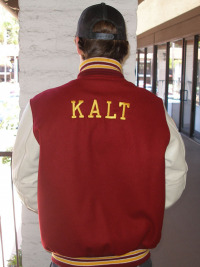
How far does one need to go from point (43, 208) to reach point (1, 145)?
6620 mm

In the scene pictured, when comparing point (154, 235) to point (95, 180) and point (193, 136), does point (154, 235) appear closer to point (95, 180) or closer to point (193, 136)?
point (95, 180)

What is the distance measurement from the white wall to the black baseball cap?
766 mm

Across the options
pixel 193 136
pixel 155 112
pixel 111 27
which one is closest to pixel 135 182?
pixel 155 112

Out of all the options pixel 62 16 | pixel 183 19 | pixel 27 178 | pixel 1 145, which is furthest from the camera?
pixel 183 19

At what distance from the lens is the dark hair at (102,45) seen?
117cm

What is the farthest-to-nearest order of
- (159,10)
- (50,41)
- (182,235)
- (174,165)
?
(159,10) → (182,235) → (50,41) → (174,165)

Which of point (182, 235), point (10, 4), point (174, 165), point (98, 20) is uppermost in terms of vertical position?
point (10, 4)

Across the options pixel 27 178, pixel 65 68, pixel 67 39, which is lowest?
pixel 27 178

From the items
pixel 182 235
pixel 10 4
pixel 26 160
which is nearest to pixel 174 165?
pixel 26 160

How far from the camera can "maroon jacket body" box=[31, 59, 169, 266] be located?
3.70ft

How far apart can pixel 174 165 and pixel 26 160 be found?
474 mm

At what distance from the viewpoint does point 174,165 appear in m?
1.24

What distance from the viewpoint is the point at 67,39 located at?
1959 mm

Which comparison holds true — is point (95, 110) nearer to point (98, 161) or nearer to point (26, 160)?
point (98, 161)
